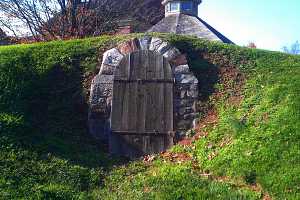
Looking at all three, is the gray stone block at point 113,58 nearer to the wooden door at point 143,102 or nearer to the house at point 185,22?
the wooden door at point 143,102

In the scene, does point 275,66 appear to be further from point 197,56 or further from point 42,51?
point 42,51

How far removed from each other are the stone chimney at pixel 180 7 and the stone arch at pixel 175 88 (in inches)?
560

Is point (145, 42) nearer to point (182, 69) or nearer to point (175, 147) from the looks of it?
point (182, 69)

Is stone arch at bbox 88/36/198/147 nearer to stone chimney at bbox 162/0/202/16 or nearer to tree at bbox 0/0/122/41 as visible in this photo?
tree at bbox 0/0/122/41

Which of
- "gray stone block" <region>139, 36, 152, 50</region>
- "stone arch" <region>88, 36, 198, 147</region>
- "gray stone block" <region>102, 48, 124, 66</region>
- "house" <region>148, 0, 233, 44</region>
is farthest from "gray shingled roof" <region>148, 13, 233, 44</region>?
"gray stone block" <region>102, 48, 124, 66</region>

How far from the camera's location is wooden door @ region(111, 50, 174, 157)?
952 centimetres

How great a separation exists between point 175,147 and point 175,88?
1453 millimetres

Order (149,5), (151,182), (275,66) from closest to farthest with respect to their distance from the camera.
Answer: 1. (151,182)
2. (275,66)
3. (149,5)

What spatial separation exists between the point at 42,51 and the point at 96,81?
71.9 inches

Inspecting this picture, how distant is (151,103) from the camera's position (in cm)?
987

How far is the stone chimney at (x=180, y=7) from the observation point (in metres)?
24.5

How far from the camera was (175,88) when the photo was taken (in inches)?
395

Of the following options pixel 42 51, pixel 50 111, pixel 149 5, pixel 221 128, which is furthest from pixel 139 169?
pixel 149 5

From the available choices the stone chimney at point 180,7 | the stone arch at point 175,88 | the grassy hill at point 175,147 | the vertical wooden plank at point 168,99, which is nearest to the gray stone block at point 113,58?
the stone arch at point 175,88
